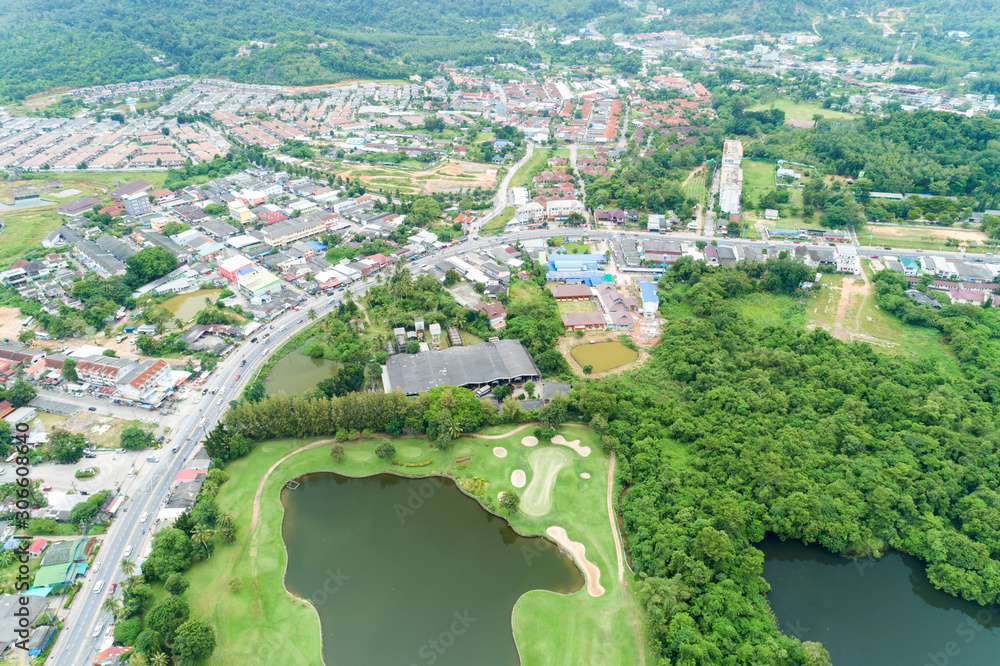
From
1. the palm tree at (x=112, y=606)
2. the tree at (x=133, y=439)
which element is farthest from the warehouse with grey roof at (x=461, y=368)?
the palm tree at (x=112, y=606)

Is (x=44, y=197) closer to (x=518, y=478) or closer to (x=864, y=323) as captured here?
(x=518, y=478)

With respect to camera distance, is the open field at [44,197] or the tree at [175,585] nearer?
the tree at [175,585]

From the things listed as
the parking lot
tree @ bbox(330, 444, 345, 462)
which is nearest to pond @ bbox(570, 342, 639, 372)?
tree @ bbox(330, 444, 345, 462)

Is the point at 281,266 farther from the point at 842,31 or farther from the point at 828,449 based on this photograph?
the point at 842,31

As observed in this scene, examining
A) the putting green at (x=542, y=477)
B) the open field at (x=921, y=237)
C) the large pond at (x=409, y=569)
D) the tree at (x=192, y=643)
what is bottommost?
the large pond at (x=409, y=569)

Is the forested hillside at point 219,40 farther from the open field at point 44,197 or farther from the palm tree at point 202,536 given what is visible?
the palm tree at point 202,536

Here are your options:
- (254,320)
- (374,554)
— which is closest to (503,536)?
(374,554)
